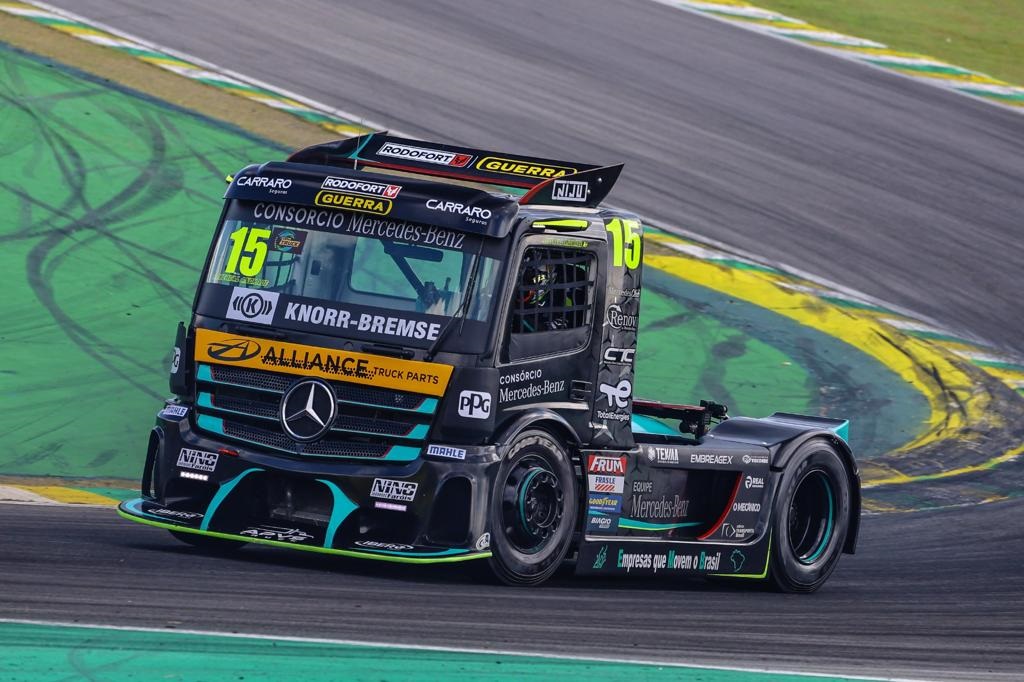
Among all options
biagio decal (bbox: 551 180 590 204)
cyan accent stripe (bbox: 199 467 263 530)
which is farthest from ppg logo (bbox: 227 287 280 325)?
biagio decal (bbox: 551 180 590 204)

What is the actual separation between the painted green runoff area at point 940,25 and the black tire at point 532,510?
20.0 meters

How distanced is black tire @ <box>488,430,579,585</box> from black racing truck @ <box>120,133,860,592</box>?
0.01 m

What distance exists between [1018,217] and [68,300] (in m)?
13.0

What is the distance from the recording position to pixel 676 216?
20.0 meters

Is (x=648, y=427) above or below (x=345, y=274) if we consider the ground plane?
below

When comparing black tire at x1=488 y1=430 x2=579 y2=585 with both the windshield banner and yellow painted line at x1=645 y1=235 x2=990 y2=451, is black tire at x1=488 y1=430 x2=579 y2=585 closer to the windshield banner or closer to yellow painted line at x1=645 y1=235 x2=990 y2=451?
the windshield banner

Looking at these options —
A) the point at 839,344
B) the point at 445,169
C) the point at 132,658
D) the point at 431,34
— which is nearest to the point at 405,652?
the point at 132,658

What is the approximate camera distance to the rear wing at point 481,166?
9500 millimetres

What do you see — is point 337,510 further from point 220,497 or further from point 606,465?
point 606,465

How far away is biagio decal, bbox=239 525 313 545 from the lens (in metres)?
8.54

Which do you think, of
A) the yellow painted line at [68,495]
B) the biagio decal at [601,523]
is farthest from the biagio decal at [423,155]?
the yellow painted line at [68,495]

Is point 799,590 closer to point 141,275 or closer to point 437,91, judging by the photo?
point 141,275

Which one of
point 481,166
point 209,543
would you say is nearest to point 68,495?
point 209,543

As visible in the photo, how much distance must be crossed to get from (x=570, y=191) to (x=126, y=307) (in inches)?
255
